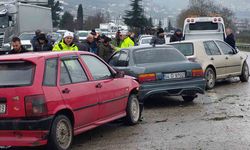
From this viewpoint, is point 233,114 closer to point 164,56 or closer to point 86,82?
point 164,56

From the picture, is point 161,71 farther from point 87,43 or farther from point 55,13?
point 55,13

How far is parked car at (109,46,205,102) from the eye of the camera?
1112 centimetres

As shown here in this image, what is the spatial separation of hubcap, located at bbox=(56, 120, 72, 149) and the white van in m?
15.6

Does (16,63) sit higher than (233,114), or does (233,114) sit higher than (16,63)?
(16,63)

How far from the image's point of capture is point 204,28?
76.2 feet

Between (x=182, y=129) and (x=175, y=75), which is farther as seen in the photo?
(x=175, y=75)

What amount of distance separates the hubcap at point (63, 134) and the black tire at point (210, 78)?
790 cm

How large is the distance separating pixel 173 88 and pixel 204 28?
1243 cm

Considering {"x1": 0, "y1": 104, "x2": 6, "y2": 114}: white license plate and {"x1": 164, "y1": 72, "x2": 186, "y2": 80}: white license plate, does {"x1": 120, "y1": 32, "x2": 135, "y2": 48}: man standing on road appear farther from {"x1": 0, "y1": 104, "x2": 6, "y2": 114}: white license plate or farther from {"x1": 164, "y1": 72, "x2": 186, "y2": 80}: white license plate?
{"x1": 0, "y1": 104, "x2": 6, "y2": 114}: white license plate

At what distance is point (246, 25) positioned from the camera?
5005 inches

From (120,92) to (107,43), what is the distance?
6.63m

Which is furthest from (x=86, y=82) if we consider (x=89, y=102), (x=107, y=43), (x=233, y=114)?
(x=107, y=43)

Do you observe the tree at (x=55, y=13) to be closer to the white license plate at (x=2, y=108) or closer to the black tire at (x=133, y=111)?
the black tire at (x=133, y=111)

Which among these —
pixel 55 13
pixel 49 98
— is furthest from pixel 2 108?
pixel 55 13
